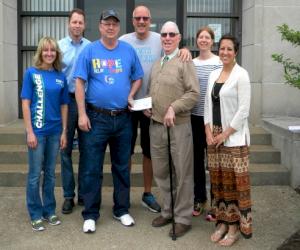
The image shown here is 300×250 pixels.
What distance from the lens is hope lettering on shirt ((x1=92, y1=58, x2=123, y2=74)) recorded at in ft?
15.1

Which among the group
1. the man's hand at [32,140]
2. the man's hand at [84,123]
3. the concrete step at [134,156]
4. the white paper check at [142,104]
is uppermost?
the white paper check at [142,104]

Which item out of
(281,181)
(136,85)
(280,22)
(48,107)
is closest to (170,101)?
(136,85)

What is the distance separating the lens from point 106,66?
4.62 meters

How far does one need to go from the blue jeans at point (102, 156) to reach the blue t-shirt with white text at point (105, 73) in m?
0.16

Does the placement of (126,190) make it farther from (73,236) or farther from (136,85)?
(136,85)

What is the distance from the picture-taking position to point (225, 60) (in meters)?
4.33

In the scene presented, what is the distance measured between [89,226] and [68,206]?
0.68 metres

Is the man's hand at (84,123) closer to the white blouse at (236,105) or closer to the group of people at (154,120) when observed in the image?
the group of people at (154,120)

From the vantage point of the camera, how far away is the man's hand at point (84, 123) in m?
4.61

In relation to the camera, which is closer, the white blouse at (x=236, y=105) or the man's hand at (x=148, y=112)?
the white blouse at (x=236, y=105)

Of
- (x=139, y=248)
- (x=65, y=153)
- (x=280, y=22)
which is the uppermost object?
(x=280, y=22)

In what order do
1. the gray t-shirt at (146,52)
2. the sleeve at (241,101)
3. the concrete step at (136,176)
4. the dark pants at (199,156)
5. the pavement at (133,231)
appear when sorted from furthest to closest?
the concrete step at (136,176)
the gray t-shirt at (146,52)
the dark pants at (199,156)
the pavement at (133,231)
the sleeve at (241,101)

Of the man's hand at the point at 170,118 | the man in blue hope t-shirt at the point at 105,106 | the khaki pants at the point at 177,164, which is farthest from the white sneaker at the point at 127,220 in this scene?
the man's hand at the point at 170,118

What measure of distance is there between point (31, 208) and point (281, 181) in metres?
3.33
